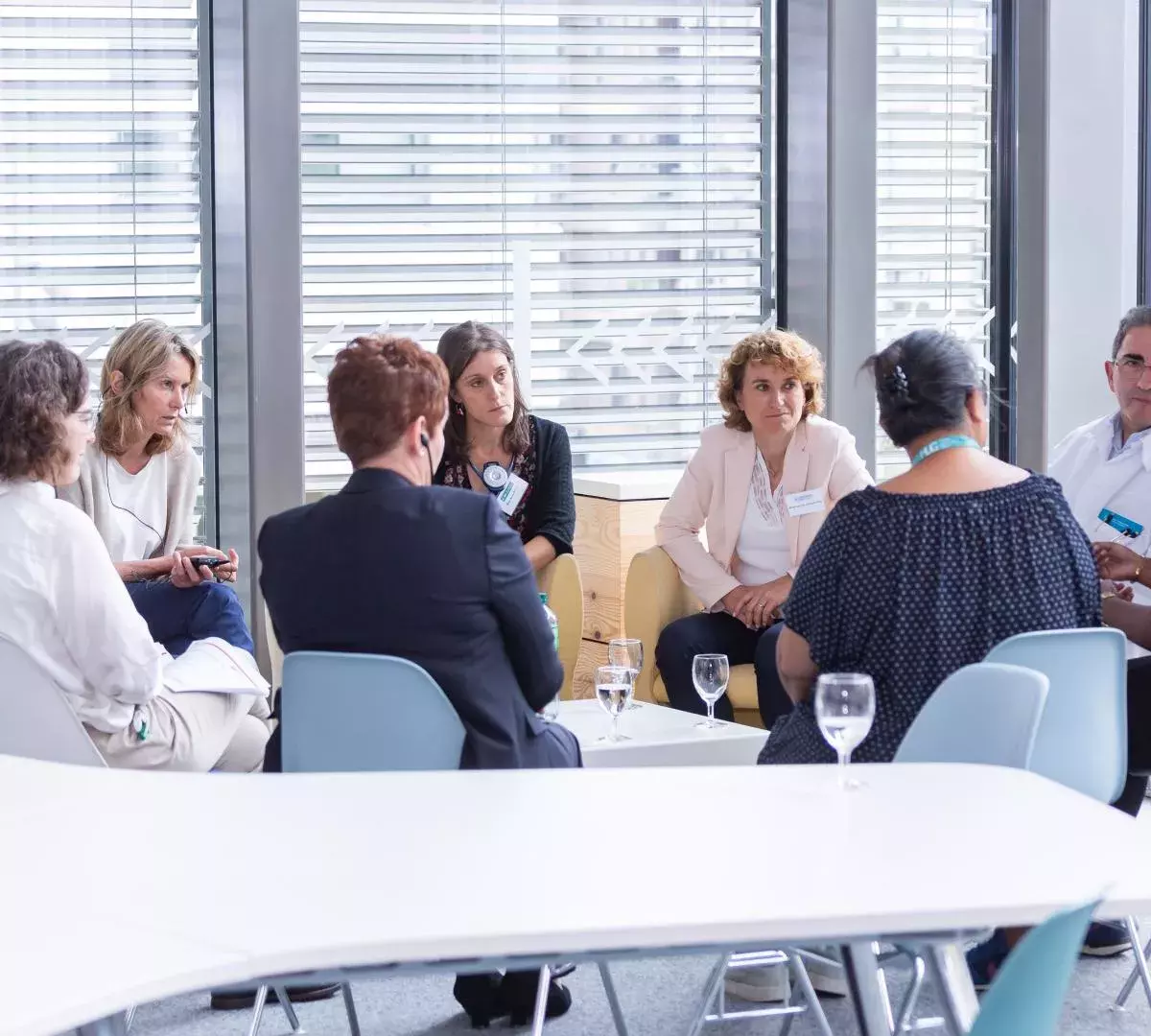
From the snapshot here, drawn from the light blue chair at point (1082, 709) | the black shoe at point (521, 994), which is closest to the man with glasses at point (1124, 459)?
the light blue chair at point (1082, 709)

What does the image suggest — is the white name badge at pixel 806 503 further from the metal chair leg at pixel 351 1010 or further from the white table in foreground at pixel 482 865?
the white table in foreground at pixel 482 865

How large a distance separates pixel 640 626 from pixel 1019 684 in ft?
8.38

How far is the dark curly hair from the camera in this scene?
10.1 ft

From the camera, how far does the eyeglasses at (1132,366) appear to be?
13.3ft

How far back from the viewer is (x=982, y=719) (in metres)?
2.34

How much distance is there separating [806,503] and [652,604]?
0.59m

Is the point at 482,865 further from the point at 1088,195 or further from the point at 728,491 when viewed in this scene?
the point at 1088,195

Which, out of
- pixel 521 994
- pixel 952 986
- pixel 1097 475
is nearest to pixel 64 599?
pixel 521 994

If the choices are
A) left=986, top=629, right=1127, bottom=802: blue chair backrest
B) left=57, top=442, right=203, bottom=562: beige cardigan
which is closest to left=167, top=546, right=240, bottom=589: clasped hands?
left=57, top=442, right=203, bottom=562: beige cardigan

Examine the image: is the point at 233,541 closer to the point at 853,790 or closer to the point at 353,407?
the point at 353,407

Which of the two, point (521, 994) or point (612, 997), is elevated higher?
point (612, 997)

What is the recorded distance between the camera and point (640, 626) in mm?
4797

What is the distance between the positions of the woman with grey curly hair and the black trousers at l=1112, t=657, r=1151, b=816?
2037 millimetres

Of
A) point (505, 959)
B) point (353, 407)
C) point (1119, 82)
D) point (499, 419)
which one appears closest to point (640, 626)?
point (499, 419)
